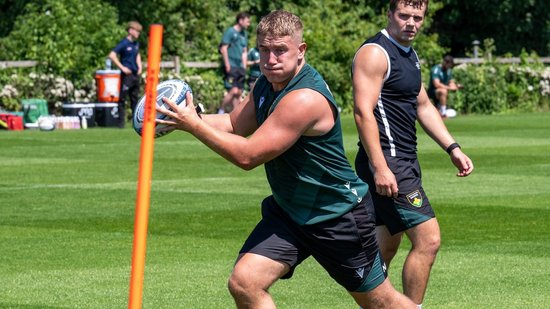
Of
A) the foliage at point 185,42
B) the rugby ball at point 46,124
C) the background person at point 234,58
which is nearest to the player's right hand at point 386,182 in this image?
the rugby ball at point 46,124

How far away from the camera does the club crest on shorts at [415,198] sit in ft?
27.5

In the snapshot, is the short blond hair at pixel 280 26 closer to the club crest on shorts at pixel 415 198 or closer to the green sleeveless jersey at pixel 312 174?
the green sleeveless jersey at pixel 312 174

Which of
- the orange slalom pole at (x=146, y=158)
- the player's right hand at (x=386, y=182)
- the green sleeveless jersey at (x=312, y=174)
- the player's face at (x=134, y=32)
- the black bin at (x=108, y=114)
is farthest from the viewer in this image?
the black bin at (x=108, y=114)

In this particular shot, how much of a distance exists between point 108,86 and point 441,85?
874cm

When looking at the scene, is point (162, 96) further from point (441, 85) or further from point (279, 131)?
point (441, 85)

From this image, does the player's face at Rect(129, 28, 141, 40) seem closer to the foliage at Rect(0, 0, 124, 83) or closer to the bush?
the foliage at Rect(0, 0, 124, 83)

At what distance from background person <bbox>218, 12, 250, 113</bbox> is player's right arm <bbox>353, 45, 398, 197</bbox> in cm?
2143

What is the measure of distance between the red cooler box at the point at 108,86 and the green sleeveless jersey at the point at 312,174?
75.7 ft

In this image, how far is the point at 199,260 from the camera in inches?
433

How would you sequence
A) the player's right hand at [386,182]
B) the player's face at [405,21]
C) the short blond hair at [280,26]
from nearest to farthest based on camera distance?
the short blond hair at [280,26], the player's right hand at [386,182], the player's face at [405,21]

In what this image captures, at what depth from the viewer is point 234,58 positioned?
99.5ft

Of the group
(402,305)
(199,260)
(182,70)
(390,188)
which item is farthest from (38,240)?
(182,70)

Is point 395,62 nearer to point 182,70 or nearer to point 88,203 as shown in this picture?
point 88,203

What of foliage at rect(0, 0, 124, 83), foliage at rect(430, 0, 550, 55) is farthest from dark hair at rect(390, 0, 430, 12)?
foliage at rect(430, 0, 550, 55)
